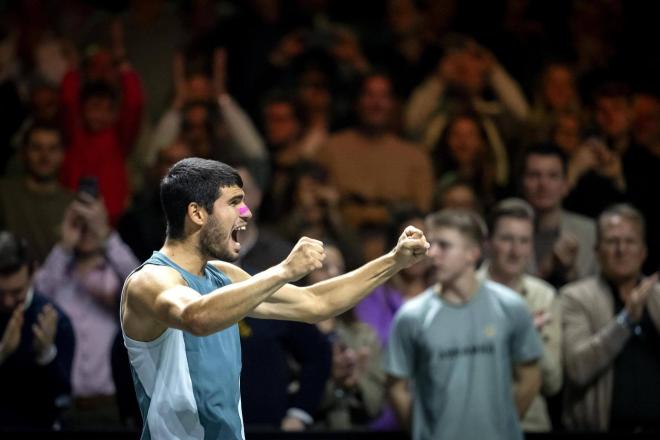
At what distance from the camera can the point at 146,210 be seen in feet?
24.1

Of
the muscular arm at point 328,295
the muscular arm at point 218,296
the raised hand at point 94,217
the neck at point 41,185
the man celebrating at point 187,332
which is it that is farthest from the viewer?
the neck at point 41,185

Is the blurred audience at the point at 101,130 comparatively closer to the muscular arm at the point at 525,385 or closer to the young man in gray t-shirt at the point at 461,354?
the young man in gray t-shirt at the point at 461,354

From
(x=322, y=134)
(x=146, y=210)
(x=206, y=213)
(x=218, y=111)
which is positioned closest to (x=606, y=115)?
(x=322, y=134)

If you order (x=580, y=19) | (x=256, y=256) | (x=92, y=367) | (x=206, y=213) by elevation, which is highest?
(x=580, y=19)

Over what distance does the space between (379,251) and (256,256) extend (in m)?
1.13

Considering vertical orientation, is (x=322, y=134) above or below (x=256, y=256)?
above

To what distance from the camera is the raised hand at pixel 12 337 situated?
19.8ft

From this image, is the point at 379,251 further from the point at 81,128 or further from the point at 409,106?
the point at 81,128

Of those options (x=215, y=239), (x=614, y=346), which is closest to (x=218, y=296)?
(x=215, y=239)

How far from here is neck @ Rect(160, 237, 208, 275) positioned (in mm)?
4062

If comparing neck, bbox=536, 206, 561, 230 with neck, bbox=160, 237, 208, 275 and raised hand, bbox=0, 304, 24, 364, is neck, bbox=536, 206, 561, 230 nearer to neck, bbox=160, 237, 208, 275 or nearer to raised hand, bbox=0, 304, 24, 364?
raised hand, bbox=0, 304, 24, 364

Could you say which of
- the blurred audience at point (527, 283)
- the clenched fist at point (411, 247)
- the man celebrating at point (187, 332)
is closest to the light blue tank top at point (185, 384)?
the man celebrating at point (187, 332)

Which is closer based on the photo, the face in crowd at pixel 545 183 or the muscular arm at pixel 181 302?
the muscular arm at pixel 181 302

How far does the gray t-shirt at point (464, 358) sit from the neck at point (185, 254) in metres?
1.98
